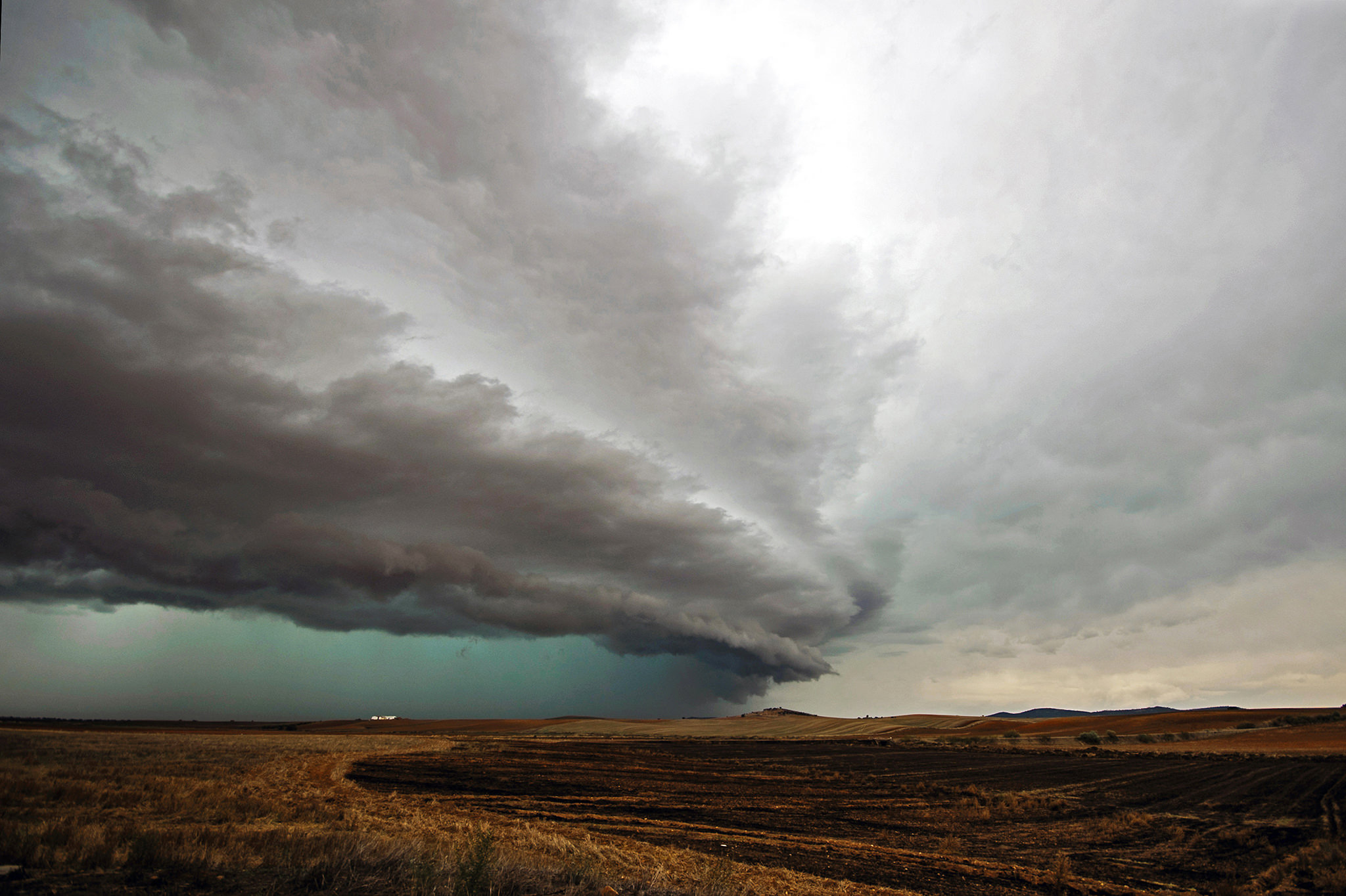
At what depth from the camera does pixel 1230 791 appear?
35.8 metres

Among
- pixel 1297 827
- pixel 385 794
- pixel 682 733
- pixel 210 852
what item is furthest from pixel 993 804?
pixel 682 733

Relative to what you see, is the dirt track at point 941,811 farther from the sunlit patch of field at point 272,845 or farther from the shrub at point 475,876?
the shrub at point 475,876

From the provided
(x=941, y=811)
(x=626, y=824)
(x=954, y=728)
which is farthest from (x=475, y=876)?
(x=954, y=728)

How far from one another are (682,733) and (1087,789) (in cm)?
11009

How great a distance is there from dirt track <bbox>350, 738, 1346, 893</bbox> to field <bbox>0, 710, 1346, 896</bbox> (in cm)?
18

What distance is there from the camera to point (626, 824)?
75.5ft

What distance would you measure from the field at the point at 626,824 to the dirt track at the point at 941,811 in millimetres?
180

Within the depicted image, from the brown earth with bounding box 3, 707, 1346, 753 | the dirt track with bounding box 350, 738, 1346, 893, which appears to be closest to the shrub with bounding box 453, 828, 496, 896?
the dirt track with bounding box 350, 738, 1346, 893

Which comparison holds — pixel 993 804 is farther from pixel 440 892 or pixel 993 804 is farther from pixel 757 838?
pixel 440 892

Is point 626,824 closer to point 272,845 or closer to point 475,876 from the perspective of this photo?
point 272,845

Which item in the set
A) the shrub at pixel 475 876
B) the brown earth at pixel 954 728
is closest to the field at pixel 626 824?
the shrub at pixel 475 876

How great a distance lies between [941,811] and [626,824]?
1590 cm

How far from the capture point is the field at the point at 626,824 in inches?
432

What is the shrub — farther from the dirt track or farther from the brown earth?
the brown earth
